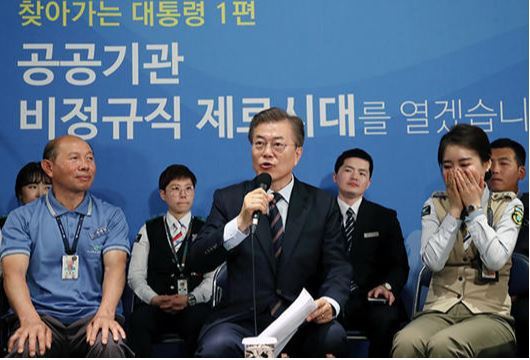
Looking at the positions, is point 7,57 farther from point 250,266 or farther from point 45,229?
point 250,266

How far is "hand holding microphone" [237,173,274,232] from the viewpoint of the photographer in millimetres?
3768

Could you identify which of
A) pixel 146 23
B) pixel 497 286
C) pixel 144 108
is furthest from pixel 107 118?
pixel 497 286

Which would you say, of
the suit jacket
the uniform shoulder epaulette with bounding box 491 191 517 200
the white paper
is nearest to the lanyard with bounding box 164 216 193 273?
the suit jacket

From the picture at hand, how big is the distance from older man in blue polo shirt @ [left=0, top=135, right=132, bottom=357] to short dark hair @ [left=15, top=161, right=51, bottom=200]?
0.60 m

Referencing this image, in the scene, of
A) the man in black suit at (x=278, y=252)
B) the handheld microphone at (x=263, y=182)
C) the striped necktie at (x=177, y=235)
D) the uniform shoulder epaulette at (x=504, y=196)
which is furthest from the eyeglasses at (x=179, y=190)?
the uniform shoulder epaulette at (x=504, y=196)

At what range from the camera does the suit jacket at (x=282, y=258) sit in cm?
416

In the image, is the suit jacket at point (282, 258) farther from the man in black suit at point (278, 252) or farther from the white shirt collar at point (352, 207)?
the white shirt collar at point (352, 207)

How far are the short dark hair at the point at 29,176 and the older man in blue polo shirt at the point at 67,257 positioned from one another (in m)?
0.60

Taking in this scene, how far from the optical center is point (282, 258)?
4.22m

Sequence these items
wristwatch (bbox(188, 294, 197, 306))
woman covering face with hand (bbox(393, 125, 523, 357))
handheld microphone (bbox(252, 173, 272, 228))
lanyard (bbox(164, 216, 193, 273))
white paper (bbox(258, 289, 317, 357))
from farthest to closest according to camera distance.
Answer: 1. lanyard (bbox(164, 216, 193, 273))
2. wristwatch (bbox(188, 294, 197, 306))
3. woman covering face with hand (bbox(393, 125, 523, 357))
4. handheld microphone (bbox(252, 173, 272, 228))
5. white paper (bbox(258, 289, 317, 357))

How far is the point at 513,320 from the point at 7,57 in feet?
11.2

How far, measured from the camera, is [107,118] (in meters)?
5.48

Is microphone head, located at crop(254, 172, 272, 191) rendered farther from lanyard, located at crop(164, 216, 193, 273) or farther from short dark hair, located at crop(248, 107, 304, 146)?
lanyard, located at crop(164, 216, 193, 273)

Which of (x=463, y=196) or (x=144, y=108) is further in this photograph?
(x=144, y=108)
